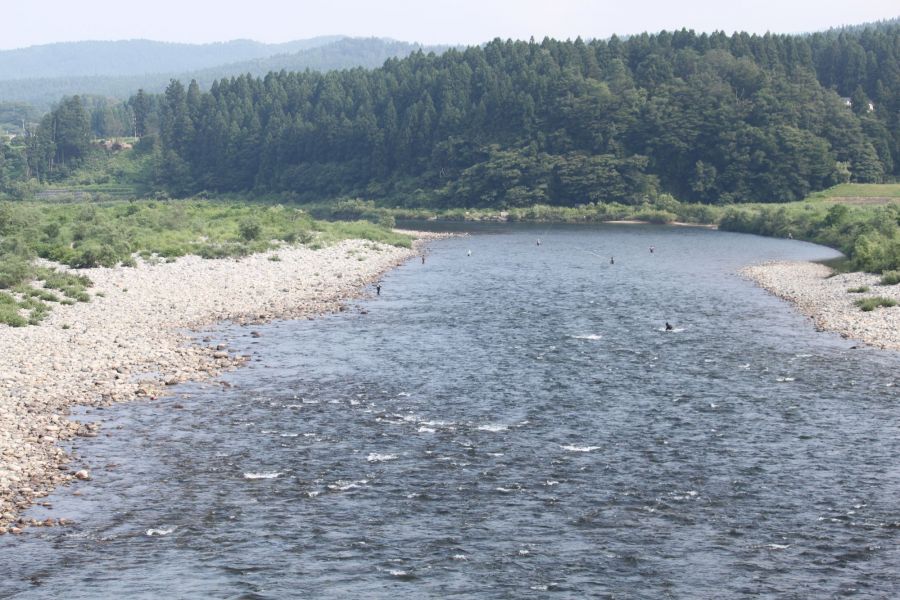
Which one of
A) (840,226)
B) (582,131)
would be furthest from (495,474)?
(582,131)

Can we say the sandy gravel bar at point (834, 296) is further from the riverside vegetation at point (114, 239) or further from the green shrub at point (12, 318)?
the green shrub at point (12, 318)

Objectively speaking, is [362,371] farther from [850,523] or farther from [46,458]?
[850,523]

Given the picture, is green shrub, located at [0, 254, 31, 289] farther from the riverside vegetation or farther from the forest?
the forest

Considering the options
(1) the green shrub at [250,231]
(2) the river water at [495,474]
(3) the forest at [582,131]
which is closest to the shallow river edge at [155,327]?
(2) the river water at [495,474]

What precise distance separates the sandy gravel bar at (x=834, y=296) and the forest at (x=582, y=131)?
7077 cm

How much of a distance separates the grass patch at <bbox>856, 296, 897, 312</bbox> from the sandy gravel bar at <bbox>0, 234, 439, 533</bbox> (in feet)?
92.9

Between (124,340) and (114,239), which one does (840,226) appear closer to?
(114,239)

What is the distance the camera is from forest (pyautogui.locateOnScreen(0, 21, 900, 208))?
484ft

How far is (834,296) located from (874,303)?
5.64 metres

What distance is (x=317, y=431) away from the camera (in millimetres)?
30703

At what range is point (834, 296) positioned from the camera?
5803 cm

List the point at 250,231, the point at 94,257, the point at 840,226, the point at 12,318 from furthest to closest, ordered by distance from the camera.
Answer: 1. the point at 840,226
2. the point at 250,231
3. the point at 94,257
4. the point at 12,318

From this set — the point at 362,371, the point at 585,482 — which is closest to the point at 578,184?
the point at 362,371

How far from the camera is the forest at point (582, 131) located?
484 ft
